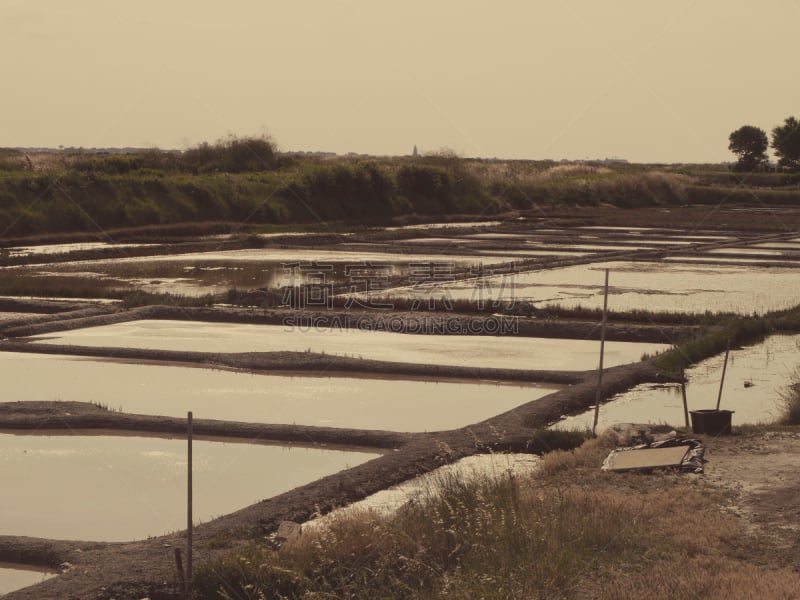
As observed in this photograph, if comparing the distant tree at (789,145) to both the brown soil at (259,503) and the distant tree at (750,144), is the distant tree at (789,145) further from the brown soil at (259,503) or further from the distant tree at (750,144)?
the brown soil at (259,503)

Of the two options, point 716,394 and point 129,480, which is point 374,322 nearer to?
point 716,394

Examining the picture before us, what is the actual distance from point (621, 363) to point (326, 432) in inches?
167

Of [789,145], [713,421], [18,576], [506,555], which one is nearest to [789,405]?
[713,421]

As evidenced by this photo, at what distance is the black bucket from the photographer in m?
8.17

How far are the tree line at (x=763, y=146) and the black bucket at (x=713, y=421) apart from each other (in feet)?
220

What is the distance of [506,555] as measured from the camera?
5090 millimetres

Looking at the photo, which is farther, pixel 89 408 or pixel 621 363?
pixel 621 363

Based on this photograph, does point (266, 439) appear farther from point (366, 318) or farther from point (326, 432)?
point (366, 318)

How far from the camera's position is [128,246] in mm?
25531

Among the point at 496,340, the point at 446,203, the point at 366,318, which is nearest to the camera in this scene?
the point at 496,340

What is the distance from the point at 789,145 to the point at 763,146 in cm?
1206

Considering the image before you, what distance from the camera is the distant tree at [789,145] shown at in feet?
235

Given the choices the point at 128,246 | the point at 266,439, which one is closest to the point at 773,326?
the point at 266,439

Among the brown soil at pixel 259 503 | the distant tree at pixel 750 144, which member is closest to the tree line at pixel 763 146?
the distant tree at pixel 750 144
